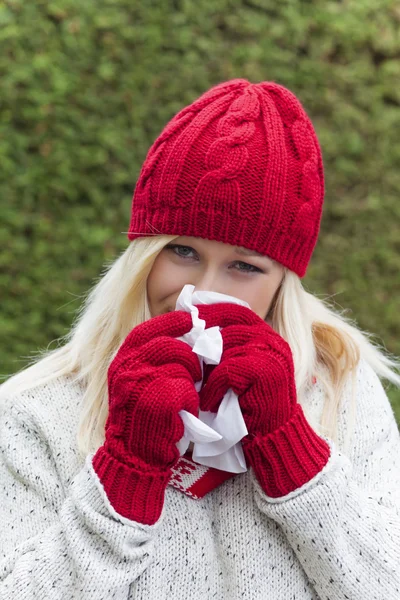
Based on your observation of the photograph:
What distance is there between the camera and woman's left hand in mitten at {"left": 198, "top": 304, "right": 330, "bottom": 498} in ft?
6.12

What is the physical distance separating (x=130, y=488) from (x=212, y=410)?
308 millimetres

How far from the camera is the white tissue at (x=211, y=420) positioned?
6.19 ft

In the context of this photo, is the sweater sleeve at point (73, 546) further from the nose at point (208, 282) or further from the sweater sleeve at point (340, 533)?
the nose at point (208, 282)

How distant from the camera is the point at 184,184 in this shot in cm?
211

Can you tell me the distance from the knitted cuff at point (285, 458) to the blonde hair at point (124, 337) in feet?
1.07

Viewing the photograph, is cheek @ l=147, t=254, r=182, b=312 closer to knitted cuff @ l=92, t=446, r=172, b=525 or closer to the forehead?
the forehead

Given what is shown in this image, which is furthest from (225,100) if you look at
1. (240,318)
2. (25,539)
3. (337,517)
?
(25,539)

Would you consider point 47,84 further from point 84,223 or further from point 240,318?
point 240,318

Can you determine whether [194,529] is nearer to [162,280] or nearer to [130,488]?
[130,488]

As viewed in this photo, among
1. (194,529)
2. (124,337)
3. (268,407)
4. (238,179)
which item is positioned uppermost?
(238,179)

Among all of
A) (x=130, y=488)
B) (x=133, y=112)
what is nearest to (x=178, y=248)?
(x=130, y=488)

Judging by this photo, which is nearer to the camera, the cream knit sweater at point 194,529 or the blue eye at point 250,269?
the cream knit sweater at point 194,529

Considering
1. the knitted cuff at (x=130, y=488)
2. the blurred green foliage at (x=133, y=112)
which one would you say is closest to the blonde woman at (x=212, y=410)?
the knitted cuff at (x=130, y=488)

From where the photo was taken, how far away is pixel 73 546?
1.82 m
